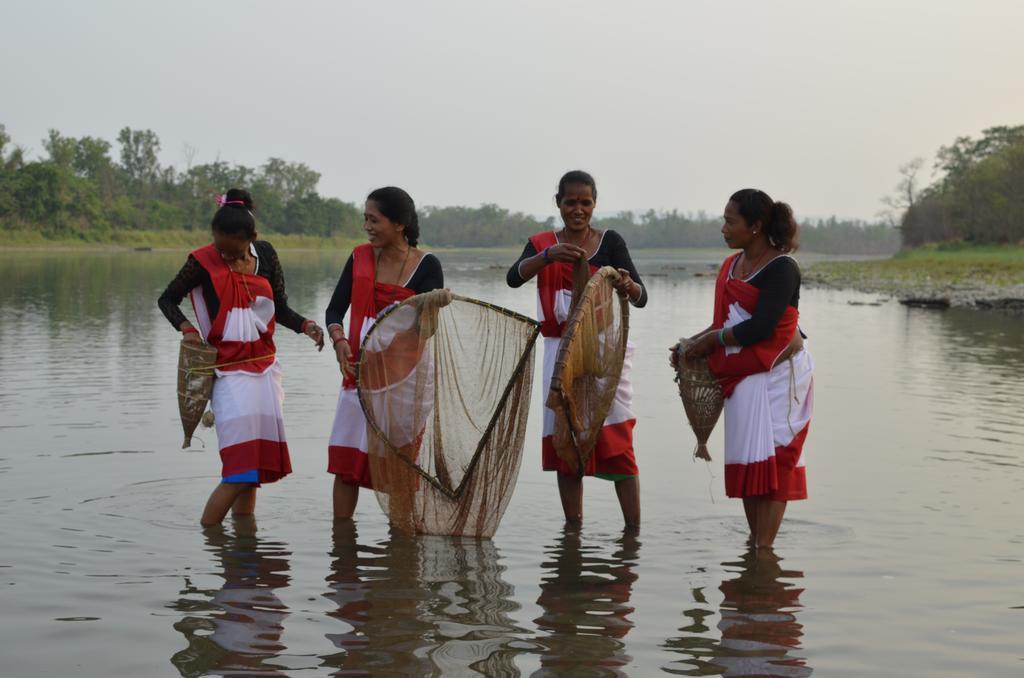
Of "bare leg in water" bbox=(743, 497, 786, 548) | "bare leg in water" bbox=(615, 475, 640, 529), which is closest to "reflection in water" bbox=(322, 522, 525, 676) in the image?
"bare leg in water" bbox=(615, 475, 640, 529)

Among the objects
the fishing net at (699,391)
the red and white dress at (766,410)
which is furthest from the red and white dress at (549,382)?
the red and white dress at (766,410)

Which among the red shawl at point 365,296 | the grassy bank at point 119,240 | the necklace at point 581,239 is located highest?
the grassy bank at point 119,240

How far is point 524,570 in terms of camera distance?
512 centimetres

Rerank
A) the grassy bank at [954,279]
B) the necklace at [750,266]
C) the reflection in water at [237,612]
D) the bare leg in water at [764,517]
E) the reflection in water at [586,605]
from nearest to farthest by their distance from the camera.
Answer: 1. the reflection in water at [237,612]
2. the reflection in water at [586,605]
3. the necklace at [750,266]
4. the bare leg in water at [764,517]
5. the grassy bank at [954,279]

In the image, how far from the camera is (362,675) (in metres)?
3.78

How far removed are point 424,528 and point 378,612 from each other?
45.1 inches

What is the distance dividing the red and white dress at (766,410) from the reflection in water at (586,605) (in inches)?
26.7

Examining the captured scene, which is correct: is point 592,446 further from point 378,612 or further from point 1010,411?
point 1010,411

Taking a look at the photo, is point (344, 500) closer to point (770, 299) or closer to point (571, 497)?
point (571, 497)

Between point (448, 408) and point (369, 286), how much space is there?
2.29 feet

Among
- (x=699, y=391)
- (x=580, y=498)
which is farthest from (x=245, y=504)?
(x=699, y=391)

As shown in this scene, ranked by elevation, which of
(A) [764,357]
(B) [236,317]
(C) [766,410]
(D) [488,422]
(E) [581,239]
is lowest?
(D) [488,422]

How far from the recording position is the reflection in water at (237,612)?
12.7ft

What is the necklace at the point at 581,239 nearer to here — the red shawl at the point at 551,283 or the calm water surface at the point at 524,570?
the red shawl at the point at 551,283
